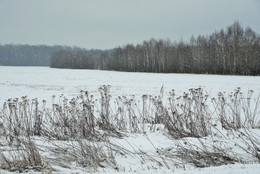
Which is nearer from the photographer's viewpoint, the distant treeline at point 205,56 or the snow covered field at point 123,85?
the snow covered field at point 123,85

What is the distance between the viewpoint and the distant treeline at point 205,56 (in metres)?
34.3

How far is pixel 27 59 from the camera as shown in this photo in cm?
12550

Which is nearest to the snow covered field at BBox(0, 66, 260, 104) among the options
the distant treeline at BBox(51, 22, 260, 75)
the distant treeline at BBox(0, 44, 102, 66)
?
the distant treeline at BBox(51, 22, 260, 75)

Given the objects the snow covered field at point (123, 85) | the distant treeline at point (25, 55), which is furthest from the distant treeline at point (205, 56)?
the distant treeline at point (25, 55)

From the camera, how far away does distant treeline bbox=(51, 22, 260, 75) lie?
34.3 meters

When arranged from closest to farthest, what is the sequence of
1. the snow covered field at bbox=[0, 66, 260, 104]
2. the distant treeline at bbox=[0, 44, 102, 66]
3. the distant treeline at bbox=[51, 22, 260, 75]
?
1. the snow covered field at bbox=[0, 66, 260, 104]
2. the distant treeline at bbox=[51, 22, 260, 75]
3. the distant treeline at bbox=[0, 44, 102, 66]

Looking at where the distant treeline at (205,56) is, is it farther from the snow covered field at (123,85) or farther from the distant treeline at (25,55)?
the distant treeline at (25,55)

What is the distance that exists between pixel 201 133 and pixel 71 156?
3280 millimetres

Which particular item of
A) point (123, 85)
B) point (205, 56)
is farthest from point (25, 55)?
point (123, 85)

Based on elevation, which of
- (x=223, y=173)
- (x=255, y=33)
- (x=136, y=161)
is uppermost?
(x=255, y=33)

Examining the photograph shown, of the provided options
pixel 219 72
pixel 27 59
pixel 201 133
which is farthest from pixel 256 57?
pixel 27 59

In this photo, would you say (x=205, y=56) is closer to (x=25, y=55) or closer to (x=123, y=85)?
(x=123, y=85)

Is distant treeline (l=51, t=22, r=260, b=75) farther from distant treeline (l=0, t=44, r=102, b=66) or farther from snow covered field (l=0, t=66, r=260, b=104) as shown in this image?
distant treeline (l=0, t=44, r=102, b=66)

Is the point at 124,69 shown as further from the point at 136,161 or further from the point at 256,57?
the point at 136,161
